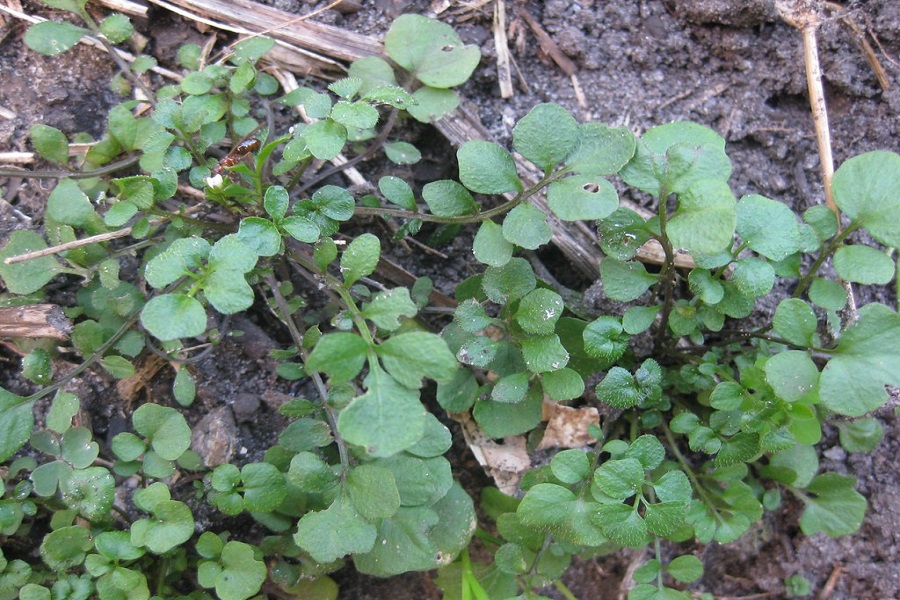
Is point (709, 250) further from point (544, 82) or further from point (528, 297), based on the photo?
point (544, 82)

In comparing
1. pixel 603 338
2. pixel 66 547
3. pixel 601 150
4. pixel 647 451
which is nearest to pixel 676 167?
pixel 601 150

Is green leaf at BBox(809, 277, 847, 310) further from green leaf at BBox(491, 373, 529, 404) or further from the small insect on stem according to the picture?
the small insect on stem

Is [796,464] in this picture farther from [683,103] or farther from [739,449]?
[683,103]

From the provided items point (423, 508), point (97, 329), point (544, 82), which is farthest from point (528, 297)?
point (97, 329)

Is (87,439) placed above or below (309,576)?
above

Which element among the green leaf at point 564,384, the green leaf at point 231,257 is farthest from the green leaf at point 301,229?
the green leaf at point 564,384

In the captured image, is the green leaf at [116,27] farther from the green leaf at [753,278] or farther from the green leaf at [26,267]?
the green leaf at [753,278]

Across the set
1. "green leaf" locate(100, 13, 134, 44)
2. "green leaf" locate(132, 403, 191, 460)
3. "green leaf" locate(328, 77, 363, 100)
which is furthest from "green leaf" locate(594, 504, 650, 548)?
"green leaf" locate(100, 13, 134, 44)
